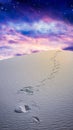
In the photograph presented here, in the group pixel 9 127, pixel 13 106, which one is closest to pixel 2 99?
pixel 13 106

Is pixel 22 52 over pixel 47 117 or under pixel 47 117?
over

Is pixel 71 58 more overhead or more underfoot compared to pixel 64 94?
more overhead

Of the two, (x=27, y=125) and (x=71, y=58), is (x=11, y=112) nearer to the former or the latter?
(x=27, y=125)

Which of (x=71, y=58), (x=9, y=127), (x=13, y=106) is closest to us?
(x=9, y=127)

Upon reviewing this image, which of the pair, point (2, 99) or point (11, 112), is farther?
point (2, 99)

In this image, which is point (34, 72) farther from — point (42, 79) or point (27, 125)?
point (27, 125)

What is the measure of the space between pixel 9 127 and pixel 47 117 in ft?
0.52

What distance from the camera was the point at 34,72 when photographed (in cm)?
139

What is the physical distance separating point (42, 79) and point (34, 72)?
0.07 m

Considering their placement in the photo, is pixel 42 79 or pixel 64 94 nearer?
pixel 64 94

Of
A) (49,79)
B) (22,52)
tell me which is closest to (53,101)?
(49,79)

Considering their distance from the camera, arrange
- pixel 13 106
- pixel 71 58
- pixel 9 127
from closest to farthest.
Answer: pixel 9 127 < pixel 13 106 < pixel 71 58

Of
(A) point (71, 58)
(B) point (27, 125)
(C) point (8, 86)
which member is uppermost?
(A) point (71, 58)

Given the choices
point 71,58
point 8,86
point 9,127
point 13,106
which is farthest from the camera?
point 71,58
